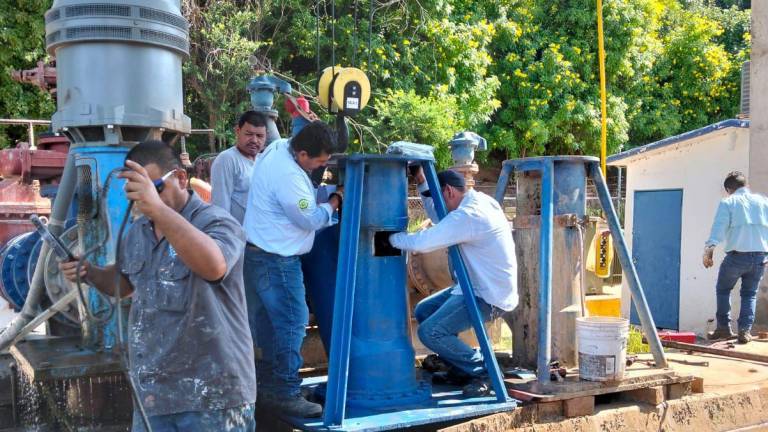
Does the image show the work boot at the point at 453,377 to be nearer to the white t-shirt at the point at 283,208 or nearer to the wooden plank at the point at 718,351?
the white t-shirt at the point at 283,208

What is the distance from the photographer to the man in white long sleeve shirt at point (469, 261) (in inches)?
176

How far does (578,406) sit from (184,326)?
9.38 feet

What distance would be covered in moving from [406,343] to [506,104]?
53.4 feet

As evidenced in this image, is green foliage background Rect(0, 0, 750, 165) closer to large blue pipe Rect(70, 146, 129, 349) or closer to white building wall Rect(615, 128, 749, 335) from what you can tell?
white building wall Rect(615, 128, 749, 335)

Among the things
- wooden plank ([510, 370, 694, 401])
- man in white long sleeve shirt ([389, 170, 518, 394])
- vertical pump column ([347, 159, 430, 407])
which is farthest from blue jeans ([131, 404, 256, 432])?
wooden plank ([510, 370, 694, 401])

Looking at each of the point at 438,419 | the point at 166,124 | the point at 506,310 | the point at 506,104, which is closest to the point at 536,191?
the point at 506,310

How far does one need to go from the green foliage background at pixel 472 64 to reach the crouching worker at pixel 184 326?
7.56 meters

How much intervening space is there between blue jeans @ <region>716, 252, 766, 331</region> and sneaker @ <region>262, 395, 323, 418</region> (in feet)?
17.1

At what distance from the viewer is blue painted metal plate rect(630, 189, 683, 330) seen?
1009cm

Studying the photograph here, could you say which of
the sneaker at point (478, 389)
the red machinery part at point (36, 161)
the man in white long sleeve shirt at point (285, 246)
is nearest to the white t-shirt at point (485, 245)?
the sneaker at point (478, 389)

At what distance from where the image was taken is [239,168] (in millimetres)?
4859

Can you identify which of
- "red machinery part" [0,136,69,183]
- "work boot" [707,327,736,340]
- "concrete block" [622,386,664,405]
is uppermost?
"red machinery part" [0,136,69,183]

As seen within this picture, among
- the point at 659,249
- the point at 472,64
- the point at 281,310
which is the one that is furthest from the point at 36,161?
the point at 472,64

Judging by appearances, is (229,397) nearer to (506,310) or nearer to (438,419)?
(438,419)
